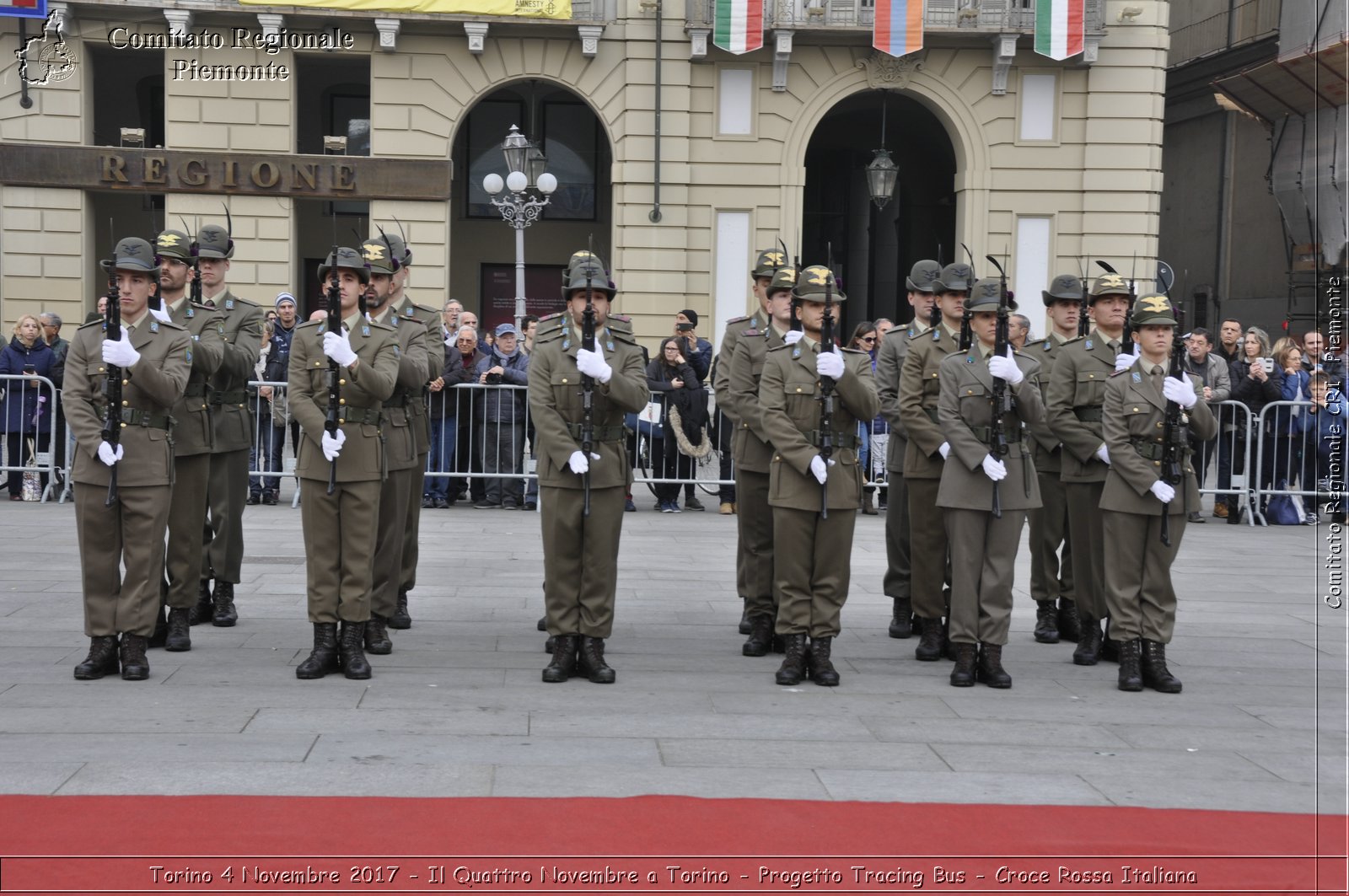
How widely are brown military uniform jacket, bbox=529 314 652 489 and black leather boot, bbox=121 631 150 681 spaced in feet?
7.33

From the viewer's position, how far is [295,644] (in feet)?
27.8

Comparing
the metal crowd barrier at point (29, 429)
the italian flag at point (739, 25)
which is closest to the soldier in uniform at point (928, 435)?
the metal crowd barrier at point (29, 429)

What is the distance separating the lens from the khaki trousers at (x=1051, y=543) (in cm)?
916

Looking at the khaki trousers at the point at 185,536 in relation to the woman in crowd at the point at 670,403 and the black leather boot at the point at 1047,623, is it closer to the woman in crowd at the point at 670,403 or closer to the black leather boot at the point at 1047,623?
the black leather boot at the point at 1047,623

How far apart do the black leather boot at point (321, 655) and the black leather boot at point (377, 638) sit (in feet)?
2.25

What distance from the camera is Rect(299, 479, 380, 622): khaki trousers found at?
25.0 feet

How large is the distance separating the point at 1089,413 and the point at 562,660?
351 cm

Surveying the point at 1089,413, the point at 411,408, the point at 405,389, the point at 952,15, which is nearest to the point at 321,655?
the point at 405,389

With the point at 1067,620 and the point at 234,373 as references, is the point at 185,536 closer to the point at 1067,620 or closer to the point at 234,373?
the point at 234,373

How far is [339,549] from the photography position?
771 cm

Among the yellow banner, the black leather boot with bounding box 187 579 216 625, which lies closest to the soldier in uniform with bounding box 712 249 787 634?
the black leather boot with bounding box 187 579 216 625

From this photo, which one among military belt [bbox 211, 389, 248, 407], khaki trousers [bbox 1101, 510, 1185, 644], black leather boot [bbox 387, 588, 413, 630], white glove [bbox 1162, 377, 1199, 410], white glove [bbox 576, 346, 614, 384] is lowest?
black leather boot [bbox 387, 588, 413, 630]

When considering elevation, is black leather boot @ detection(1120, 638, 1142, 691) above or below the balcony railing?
below

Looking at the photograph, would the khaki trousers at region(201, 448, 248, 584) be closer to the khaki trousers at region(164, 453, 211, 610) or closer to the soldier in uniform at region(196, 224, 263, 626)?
the soldier in uniform at region(196, 224, 263, 626)
